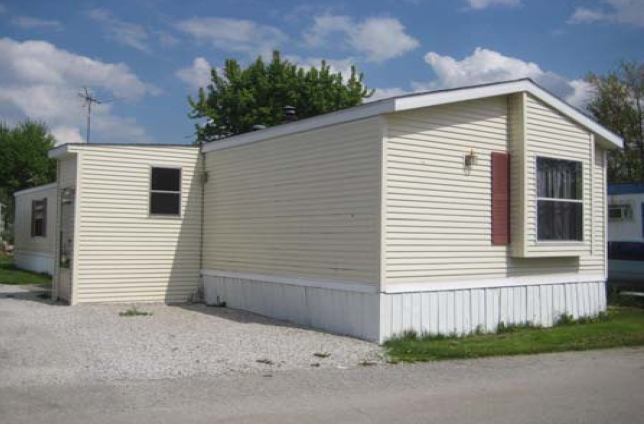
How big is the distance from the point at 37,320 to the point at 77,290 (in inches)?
76.0

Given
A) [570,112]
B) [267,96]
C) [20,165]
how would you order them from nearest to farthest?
[570,112] → [267,96] → [20,165]

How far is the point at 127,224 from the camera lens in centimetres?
1403

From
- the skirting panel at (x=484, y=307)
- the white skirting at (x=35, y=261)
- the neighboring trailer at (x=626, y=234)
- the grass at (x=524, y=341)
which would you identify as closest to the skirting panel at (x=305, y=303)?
the skirting panel at (x=484, y=307)

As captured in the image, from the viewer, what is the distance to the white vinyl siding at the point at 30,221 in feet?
68.3

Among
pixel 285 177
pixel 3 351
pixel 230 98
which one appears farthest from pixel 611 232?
pixel 230 98

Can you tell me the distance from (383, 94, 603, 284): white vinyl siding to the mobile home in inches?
1.0

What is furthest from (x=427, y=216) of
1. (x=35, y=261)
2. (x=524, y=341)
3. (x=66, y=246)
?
(x=35, y=261)

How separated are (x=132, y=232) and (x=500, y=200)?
7685 millimetres

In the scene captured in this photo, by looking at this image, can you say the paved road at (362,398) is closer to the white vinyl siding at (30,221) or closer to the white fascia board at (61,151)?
the white fascia board at (61,151)

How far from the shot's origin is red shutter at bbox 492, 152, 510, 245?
36.7 feet

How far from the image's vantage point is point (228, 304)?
13.6m

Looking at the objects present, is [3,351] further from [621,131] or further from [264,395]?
[621,131]

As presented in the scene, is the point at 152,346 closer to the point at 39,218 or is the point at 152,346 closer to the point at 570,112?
the point at 570,112

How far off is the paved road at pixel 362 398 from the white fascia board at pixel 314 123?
153 inches
